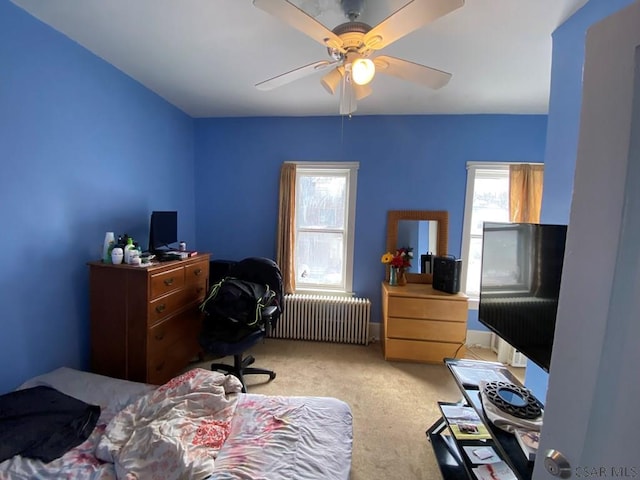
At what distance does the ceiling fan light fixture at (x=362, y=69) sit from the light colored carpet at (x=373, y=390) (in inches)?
83.7

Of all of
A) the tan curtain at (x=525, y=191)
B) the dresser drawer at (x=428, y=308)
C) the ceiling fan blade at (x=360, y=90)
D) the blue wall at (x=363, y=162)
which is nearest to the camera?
the ceiling fan blade at (x=360, y=90)

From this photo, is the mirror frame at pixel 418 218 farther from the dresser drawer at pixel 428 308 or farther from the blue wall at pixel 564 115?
the blue wall at pixel 564 115

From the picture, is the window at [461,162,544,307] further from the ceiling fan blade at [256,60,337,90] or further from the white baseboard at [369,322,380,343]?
the ceiling fan blade at [256,60,337,90]

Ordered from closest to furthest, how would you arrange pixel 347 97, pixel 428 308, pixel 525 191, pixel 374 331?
pixel 347 97 < pixel 428 308 < pixel 525 191 < pixel 374 331

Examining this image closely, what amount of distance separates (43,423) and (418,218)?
10.5 feet

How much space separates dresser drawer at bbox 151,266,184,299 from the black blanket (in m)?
0.73

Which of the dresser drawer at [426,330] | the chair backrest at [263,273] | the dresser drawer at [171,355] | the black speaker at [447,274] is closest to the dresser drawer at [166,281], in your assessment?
the dresser drawer at [171,355]

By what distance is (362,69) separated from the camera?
1.36 meters

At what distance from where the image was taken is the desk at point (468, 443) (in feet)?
3.33

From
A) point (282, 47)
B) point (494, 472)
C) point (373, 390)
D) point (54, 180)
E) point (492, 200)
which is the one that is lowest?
point (373, 390)

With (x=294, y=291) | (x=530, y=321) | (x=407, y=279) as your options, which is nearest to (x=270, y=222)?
(x=294, y=291)

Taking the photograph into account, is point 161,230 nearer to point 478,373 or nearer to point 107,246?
point 107,246

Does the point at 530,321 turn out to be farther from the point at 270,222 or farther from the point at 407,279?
the point at 270,222

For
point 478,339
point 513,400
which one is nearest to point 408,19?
point 513,400
